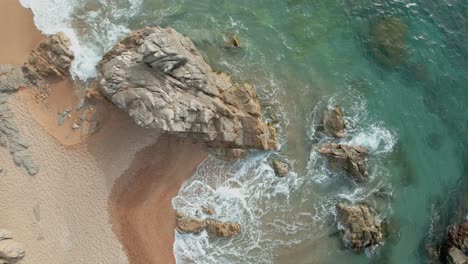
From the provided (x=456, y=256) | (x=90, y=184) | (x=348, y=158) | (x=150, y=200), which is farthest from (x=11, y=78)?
(x=456, y=256)

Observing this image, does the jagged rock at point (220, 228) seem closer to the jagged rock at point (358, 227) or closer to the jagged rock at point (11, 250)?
the jagged rock at point (358, 227)

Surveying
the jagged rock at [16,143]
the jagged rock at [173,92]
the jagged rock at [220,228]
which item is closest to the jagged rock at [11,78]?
the jagged rock at [16,143]

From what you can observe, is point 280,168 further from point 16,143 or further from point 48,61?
point 16,143

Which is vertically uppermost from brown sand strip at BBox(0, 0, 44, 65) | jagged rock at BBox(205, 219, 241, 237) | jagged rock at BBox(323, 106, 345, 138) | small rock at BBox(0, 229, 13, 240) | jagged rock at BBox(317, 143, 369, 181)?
brown sand strip at BBox(0, 0, 44, 65)

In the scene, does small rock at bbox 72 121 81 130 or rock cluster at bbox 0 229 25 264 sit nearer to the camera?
rock cluster at bbox 0 229 25 264

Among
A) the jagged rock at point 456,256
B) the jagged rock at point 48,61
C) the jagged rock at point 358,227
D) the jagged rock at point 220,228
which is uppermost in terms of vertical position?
the jagged rock at point 48,61

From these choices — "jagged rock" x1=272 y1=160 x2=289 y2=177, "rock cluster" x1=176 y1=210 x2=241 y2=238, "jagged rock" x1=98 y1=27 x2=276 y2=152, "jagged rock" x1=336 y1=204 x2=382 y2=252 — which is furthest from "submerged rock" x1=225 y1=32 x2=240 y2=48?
"jagged rock" x1=336 y1=204 x2=382 y2=252

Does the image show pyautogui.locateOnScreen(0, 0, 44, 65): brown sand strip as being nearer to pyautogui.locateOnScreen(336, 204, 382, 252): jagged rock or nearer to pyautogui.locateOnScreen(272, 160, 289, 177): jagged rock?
pyautogui.locateOnScreen(272, 160, 289, 177): jagged rock

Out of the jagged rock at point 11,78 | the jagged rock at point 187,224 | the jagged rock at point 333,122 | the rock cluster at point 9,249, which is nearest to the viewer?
the rock cluster at point 9,249
